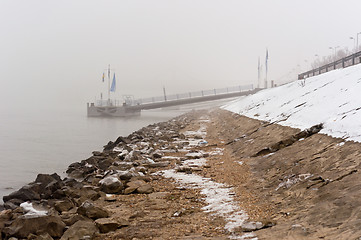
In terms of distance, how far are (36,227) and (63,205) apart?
1343 millimetres

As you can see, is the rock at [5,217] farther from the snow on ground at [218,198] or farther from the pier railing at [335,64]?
the pier railing at [335,64]

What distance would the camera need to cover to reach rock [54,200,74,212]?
595 cm

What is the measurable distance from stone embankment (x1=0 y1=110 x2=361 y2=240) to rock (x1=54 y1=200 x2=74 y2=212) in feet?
0.06

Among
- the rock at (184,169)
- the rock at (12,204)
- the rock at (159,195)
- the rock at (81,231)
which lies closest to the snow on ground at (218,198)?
the rock at (184,169)

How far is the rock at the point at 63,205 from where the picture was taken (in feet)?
19.5

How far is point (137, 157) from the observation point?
37.8ft

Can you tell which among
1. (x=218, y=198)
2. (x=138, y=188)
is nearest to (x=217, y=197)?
(x=218, y=198)

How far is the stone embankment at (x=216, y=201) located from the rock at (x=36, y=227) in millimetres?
14

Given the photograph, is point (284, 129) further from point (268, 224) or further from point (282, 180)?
point (268, 224)

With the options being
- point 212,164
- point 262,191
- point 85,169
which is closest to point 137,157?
point 85,169

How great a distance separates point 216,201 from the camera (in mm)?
6047

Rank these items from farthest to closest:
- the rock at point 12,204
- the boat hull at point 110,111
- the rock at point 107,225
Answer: the boat hull at point 110,111 < the rock at point 12,204 < the rock at point 107,225

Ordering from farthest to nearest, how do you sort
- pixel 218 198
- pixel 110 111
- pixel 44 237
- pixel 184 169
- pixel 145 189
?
1. pixel 110 111
2. pixel 184 169
3. pixel 145 189
4. pixel 218 198
5. pixel 44 237

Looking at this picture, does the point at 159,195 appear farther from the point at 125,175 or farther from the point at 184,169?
the point at 184,169
